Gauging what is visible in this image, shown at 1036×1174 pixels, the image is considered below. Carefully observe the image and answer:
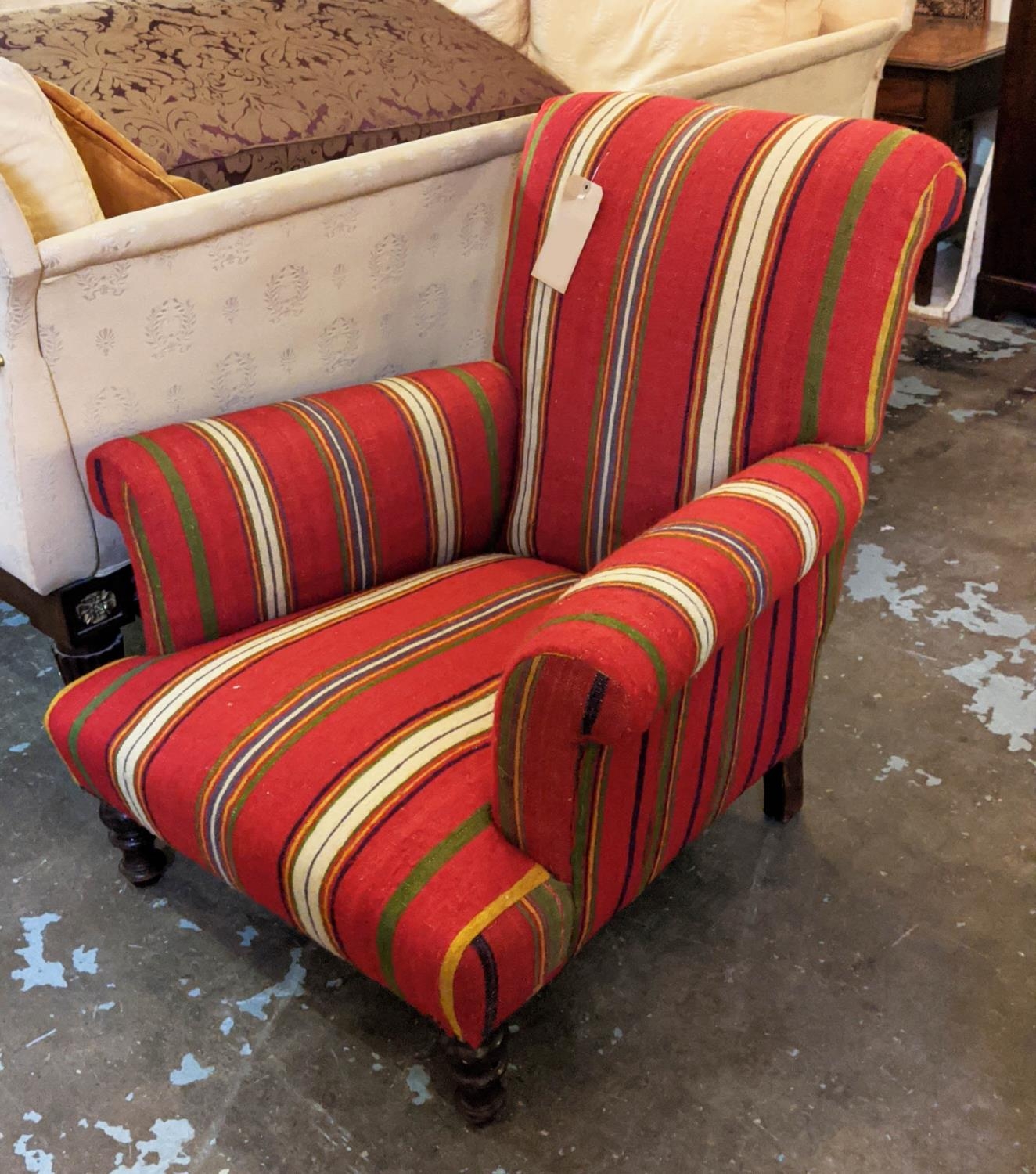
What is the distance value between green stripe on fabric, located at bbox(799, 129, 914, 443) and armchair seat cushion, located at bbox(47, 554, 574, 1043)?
1.11 feet

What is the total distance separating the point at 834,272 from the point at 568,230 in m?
0.31

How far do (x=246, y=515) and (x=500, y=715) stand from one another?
405mm

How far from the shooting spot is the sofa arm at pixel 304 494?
4.01 ft

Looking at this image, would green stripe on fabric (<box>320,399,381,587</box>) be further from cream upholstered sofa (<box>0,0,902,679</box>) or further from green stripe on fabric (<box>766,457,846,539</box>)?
green stripe on fabric (<box>766,457,846,539</box>)

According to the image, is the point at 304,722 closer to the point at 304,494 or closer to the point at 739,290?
the point at 304,494

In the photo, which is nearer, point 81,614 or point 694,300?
point 694,300

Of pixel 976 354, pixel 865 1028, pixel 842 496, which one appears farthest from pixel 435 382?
pixel 976 354

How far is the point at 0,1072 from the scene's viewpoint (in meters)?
1.23

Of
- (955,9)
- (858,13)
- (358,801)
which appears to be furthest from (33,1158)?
(955,9)

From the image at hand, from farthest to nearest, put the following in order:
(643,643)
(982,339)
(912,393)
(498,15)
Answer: (982,339)
(912,393)
(498,15)
(643,643)

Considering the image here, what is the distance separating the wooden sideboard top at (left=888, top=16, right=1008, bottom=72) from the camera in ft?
8.66

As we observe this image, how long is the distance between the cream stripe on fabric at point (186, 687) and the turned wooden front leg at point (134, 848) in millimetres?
159

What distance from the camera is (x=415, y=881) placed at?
1.00 m

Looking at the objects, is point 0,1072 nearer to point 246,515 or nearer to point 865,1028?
point 246,515
